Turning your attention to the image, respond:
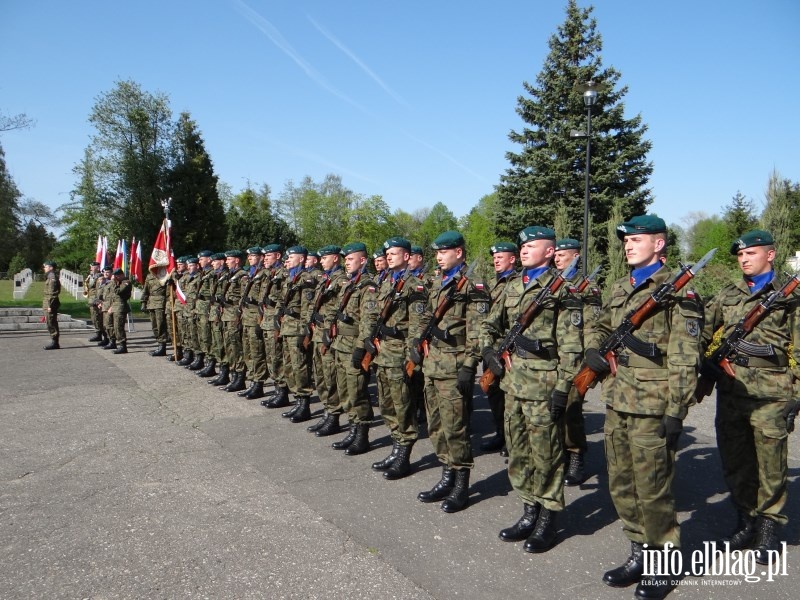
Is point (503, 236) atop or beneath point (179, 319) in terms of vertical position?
atop

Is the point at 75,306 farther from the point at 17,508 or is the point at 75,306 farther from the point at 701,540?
the point at 701,540

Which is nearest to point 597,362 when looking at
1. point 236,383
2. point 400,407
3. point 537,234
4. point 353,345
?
point 537,234

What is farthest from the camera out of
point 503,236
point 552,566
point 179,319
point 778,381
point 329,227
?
point 329,227

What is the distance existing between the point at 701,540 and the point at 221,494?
3.63m

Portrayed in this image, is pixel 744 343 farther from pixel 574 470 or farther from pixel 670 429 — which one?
pixel 574 470

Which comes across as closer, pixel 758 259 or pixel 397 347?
pixel 758 259

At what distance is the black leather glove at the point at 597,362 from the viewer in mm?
3498

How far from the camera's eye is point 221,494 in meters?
4.60

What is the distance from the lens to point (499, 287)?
6016 mm

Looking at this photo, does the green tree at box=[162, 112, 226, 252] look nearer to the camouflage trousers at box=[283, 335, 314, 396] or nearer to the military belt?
the camouflage trousers at box=[283, 335, 314, 396]

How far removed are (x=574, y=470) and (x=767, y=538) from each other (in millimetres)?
1689

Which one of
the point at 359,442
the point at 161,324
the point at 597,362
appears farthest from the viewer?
the point at 161,324

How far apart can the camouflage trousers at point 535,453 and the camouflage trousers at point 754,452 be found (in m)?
1.25

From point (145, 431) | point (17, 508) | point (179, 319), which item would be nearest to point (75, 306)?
point (179, 319)
